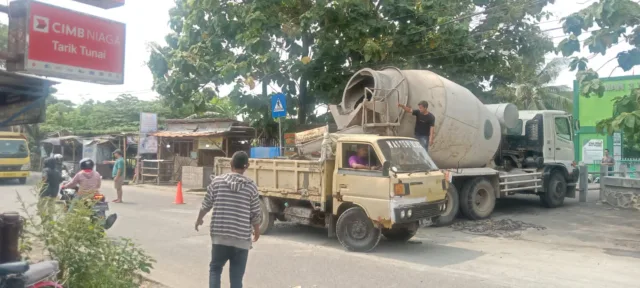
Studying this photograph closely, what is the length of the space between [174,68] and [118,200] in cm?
441

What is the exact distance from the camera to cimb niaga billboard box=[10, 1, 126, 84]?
439cm

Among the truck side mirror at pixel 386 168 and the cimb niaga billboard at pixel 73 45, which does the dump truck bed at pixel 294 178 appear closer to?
the truck side mirror at pixel 386 168

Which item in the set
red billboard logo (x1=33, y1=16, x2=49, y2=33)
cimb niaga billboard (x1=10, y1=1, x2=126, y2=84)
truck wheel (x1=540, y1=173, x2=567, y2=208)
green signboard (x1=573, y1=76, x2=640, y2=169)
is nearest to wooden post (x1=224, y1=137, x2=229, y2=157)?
truck wheel (x1=540, y1=173, x2=567, y2=208)

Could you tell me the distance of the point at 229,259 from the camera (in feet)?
16.0

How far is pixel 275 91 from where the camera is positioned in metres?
16.3

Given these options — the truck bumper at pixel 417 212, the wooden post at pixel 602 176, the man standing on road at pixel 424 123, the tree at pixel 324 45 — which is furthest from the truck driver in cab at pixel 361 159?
the wooden post at pixel 602 176

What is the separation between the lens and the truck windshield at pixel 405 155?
27.9 ft

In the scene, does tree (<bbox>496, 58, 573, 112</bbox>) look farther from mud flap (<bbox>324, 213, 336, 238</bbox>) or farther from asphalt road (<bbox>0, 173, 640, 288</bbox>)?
mud flap (<bbox>324, 213, 336, 238</bbox>)

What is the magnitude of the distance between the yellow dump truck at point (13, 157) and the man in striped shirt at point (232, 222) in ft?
67.7

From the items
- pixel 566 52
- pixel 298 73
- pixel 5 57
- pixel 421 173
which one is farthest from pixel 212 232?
pixel 298 73

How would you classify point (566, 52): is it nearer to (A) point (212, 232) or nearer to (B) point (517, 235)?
(B) point (517, 235)

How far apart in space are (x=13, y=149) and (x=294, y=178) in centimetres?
1794

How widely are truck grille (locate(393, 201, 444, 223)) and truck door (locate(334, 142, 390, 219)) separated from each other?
0.20 meters

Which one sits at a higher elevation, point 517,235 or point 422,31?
point 422,31
